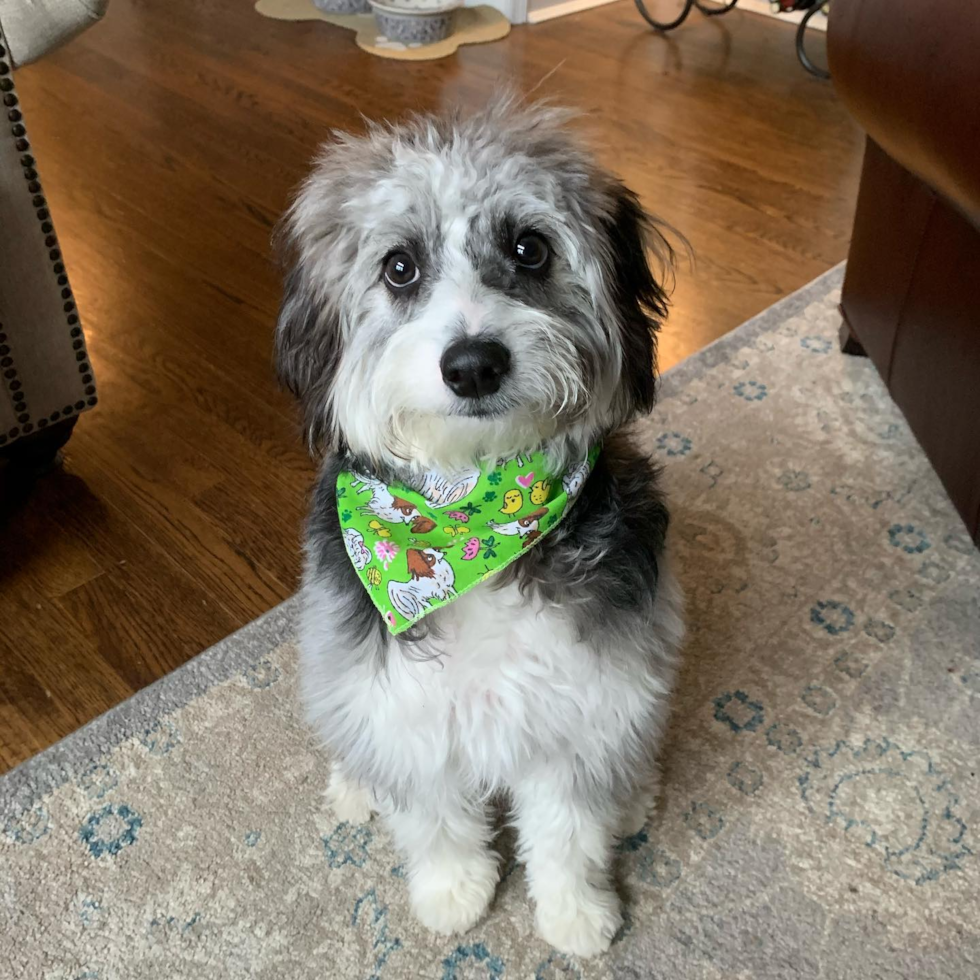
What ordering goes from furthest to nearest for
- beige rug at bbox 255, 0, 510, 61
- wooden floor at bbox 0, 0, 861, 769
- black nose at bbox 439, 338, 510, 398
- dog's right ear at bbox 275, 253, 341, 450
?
beige rug at bbox 255, 0, 510, 61
wooden floor at bbox 0, 0, 861, 769
dog's right ear at bbox 275, 253, 341, 450
black nose at bbox 439, 338, 510, 398

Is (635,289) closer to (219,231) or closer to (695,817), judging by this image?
(695,817)

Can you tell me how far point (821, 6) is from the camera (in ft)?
11.7

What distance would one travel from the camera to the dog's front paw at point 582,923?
1131 mm

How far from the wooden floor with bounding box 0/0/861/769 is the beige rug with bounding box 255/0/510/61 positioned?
0.06 meters

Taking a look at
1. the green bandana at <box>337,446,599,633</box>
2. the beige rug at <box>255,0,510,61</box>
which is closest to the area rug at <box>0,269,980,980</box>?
the green bandana at <box>337,446,599,633</box>

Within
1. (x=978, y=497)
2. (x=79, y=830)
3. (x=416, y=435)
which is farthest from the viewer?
(x=978, y=497)

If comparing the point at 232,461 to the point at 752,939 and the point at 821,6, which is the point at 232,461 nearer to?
the point at 752,939

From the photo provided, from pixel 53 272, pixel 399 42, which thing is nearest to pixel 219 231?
pixel 53 272

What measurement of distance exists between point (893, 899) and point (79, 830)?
1.02 m

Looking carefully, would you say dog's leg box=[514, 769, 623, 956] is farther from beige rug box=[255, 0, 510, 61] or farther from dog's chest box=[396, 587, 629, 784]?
beige rug box=[255, 0, 510, 61]

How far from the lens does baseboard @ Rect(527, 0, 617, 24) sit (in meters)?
3.90

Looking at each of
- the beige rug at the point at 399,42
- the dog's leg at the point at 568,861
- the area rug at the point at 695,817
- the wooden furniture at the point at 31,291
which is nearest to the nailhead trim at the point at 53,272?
the wooden furniture at the point at 31,291

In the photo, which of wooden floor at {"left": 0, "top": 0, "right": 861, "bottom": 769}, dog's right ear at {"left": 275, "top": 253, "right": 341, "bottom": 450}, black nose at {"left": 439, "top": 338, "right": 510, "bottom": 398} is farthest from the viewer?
wooden floor at {"left": 0, "top": 0, "right": 861, "bottom": 769}

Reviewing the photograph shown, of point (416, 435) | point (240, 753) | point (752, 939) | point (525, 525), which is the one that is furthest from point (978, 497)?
point (240, 753)
